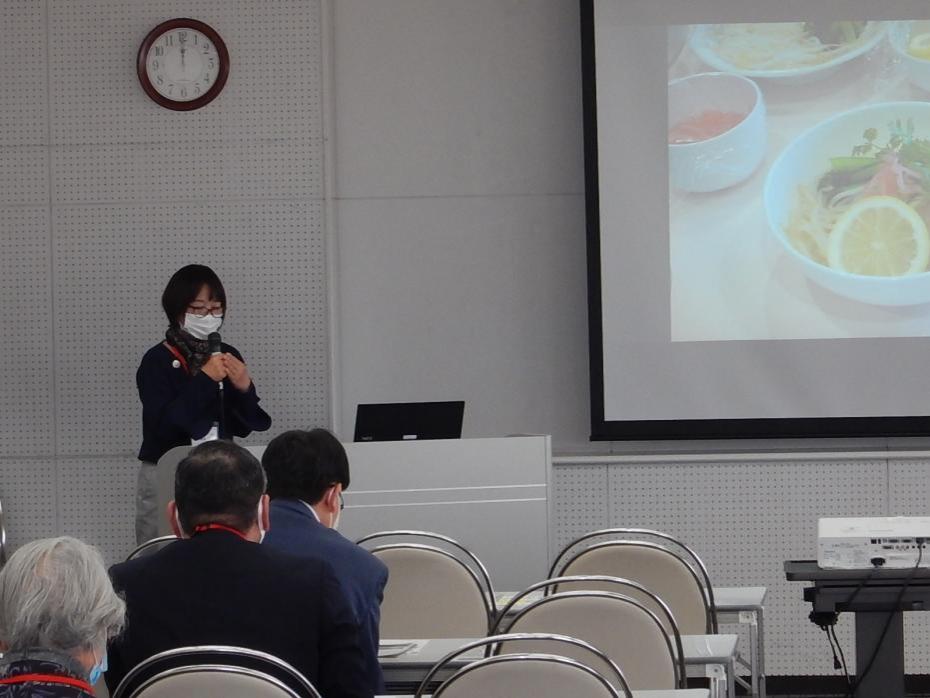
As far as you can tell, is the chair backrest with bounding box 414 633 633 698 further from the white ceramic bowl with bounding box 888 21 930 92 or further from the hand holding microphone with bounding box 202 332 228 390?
the white ceramic bowl with bounding box 888 21 930 92

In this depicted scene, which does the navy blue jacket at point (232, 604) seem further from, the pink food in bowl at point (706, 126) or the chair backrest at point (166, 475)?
the pink food in bowl at point (706, 126)

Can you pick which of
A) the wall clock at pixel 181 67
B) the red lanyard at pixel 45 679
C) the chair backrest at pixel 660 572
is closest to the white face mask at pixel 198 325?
the wall clock at pixel 181 67

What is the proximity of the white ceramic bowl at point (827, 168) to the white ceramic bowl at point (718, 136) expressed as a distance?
14 cm

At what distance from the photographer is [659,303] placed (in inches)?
236

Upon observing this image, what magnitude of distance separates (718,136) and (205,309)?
2.34m

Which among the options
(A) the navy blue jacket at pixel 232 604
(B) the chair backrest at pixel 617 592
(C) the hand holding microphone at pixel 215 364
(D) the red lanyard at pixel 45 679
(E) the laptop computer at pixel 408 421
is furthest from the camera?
(C) the hand holding microphone at pixel 215 364

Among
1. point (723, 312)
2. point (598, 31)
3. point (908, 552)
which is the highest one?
point (598, 31)

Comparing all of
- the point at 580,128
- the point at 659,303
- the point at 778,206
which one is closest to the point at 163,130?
the point at 580,128

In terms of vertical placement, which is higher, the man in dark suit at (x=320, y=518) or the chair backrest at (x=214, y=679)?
the man in dark suit at (x=320, y=518)

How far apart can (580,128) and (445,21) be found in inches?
30.5

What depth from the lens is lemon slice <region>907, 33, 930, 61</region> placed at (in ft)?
19.5

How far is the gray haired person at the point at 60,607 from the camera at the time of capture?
1.81m

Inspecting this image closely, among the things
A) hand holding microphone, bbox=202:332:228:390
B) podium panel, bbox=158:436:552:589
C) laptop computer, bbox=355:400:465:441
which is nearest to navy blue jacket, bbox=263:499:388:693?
podium panel, bbox=158:436:552:589

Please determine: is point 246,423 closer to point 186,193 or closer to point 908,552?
point 186,193
